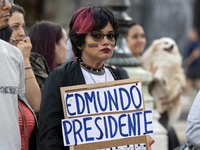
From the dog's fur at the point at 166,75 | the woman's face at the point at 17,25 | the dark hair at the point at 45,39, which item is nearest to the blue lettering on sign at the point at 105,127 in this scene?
the woman's face at the point at 17,25

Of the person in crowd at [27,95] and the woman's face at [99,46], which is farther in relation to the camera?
the person in crowd at [27,95]

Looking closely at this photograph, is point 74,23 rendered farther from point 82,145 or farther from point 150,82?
point 150,82

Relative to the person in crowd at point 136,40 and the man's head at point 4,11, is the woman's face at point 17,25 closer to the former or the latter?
the man's head at point 4,11

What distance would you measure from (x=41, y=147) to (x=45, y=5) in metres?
16.9

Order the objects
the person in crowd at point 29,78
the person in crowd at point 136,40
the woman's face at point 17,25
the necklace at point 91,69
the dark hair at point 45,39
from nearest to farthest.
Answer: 1. the necklace at point 91,69
2. the person in crowd at point 29,78
3. the woman's face at point 17,25
4. the dark hair at point 45,39
5. the person in crowd at point 136,40

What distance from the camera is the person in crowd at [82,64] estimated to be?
5.48m

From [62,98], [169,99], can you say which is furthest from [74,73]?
[169,99]

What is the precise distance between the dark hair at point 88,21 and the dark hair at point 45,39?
5.06ft

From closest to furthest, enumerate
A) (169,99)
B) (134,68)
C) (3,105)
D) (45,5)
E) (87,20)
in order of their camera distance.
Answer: (3,105), (87,20), (134,68), (169,99), (45,5)

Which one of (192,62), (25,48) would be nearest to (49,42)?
(25,48)

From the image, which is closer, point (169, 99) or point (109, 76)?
point (109, 76)

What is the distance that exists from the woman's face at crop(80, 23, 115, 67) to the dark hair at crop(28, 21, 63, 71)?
5.29 ft

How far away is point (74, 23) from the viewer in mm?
5707

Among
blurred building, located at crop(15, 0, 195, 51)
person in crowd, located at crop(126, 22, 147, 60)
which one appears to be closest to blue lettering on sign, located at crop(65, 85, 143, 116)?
person in crowd, located at crop(126, 22, 147, 60)
